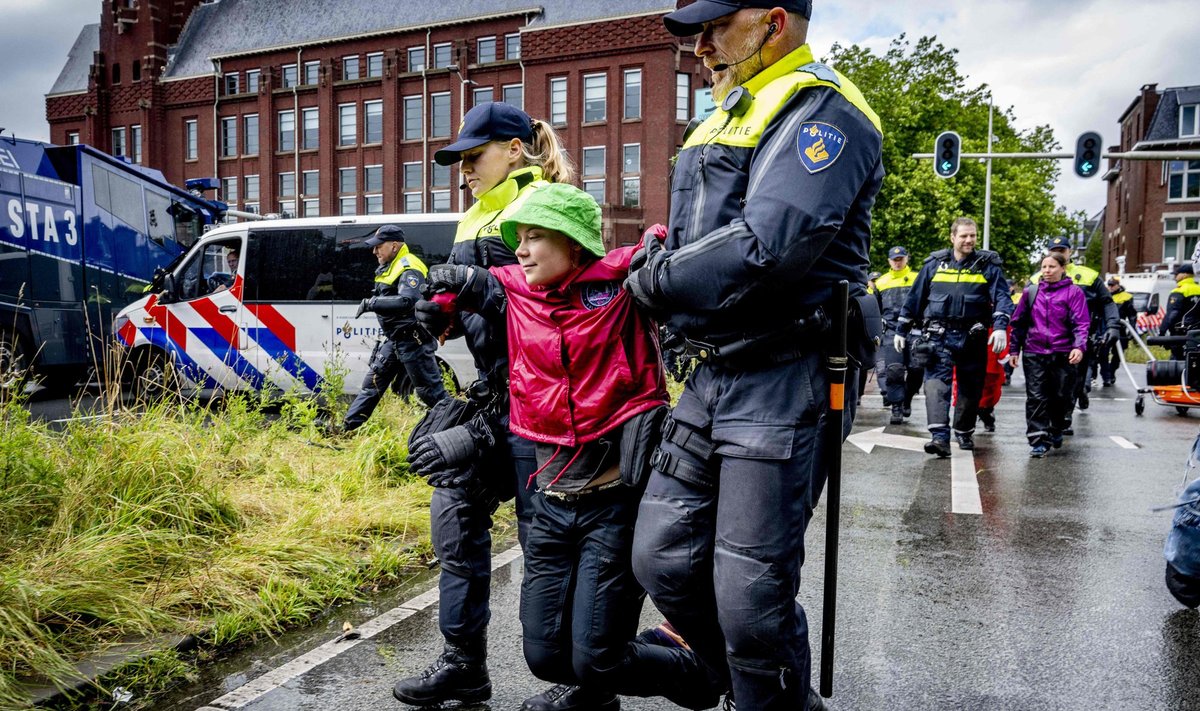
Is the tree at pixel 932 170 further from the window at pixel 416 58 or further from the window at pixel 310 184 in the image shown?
the window at pixel 310 184

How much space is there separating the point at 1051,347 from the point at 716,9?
772cm

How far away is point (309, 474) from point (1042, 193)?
124 ft

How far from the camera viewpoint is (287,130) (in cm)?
5022

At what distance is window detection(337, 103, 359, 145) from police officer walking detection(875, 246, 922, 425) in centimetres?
4056

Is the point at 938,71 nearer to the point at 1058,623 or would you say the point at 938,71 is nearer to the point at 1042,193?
the point at 1042,193

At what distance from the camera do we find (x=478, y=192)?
11.2 ft

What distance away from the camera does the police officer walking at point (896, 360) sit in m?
10.8

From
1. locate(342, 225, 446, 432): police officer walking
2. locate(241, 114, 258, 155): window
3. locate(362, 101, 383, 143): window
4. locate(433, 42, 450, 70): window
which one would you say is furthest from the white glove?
locate(241, 114, 258, 155): window

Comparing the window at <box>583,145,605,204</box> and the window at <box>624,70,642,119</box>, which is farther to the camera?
the window at <box>583,145,605,204</box>

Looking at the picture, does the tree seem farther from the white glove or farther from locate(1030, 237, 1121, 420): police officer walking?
the white glove

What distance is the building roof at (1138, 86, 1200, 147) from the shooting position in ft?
171

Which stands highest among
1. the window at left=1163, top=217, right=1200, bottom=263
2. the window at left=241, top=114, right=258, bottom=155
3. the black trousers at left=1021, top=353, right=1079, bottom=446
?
the window at left=241, top=114, right=258, bottom=155

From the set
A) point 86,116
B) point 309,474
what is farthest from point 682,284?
point 86,116

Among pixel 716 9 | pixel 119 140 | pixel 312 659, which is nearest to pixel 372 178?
pixel 119 140
